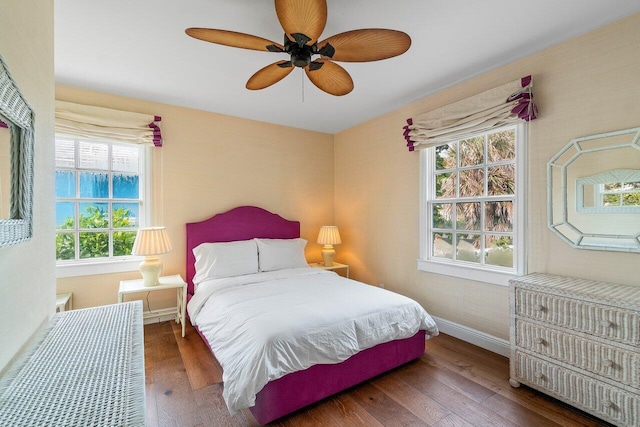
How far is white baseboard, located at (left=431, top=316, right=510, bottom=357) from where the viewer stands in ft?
8.26

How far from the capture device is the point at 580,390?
178 centimetres

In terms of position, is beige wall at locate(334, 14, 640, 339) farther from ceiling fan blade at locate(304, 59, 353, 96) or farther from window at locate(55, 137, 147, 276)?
window at locate(55, 137, 147, 276)

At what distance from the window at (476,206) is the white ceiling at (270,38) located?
0.68 meters

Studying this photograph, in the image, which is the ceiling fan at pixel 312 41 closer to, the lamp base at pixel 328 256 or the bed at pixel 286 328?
the bed at pixel 286 328

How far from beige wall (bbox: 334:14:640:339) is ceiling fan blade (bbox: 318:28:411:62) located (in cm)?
105

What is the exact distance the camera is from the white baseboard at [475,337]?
2.52 m

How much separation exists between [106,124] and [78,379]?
9.46 feet

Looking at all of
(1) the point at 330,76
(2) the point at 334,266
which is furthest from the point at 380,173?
(1) the point at 330,76

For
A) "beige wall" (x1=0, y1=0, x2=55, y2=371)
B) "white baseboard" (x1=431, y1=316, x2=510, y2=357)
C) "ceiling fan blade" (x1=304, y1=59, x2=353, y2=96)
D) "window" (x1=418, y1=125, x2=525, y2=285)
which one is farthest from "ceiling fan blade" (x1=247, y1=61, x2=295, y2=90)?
"white baseboard" (x1=431, y1=316, x2=510, y2=357)

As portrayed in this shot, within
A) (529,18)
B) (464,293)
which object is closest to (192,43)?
(529,18)

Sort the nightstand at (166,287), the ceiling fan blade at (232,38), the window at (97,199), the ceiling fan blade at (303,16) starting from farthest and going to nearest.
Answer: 1. the window at (97,199)
2. the nightstand at (166,287)
3. the ceiling fan blade at (232,38)
4. the ceiling fan blade at (303,16)

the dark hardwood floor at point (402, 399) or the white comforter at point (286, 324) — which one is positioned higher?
the white comforter at point (286, 324)

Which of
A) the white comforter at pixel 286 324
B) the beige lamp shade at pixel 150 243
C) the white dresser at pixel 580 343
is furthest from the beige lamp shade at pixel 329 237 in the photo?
the white dresser at pixel 580 343

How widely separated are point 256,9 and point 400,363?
274 cm
